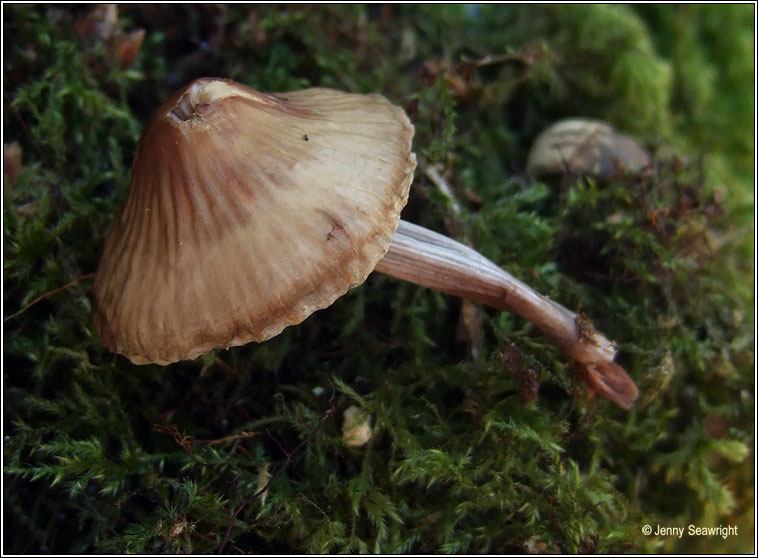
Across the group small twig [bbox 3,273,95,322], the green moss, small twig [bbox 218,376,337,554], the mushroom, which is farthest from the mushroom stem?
small twig [bbox 3,273,95,322]

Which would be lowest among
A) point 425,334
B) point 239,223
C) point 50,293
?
point 425,334

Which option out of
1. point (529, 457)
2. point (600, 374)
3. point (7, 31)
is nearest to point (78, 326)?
point (7, 31)

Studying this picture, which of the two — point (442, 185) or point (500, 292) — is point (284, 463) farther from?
point (442, 185)

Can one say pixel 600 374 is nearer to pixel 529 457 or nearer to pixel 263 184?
pixel 529 457

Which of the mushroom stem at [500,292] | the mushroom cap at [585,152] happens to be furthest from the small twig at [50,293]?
the mushroom cap at [585,152]

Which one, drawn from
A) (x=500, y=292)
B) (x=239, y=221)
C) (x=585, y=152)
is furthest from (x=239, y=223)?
(x=585, y=152)

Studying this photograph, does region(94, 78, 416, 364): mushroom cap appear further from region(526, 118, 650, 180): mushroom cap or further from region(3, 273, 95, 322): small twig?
region(526, 118, 650, 180): mushroom cap

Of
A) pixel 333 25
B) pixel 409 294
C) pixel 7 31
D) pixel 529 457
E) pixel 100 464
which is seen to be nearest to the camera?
pixel 100 464

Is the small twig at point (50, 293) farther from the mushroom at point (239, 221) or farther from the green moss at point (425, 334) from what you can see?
the mushroom at point (239, 221)
